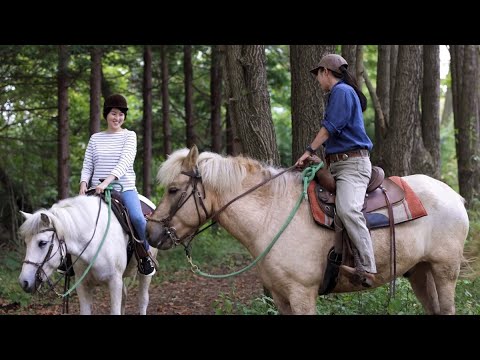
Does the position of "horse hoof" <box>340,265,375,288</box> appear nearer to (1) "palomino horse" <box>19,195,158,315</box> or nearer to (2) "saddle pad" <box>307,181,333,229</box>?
(2) "saddle pad" <box>307,181,333,229</box>

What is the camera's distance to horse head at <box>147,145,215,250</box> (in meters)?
5.85

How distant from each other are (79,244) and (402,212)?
11.7ft

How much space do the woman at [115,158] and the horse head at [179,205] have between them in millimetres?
1849

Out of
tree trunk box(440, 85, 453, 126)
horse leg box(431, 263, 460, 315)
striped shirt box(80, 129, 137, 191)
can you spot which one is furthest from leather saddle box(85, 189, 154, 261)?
tree trunk box(440, 85, 453, 126)

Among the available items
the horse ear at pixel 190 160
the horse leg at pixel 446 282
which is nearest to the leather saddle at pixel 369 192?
the horse leg at pixel 446 282

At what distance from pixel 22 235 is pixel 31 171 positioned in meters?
12.4

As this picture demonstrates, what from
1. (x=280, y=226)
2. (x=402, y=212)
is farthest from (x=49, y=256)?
(x=402, y=212)

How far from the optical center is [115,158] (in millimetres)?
7766

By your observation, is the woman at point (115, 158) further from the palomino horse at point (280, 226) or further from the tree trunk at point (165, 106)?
the tree trunk at point (165, 106)

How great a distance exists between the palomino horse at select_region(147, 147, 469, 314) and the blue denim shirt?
0.53 metres

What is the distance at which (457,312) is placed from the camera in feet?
23.1

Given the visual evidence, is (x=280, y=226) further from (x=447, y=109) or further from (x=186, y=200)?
(x=447, y=109)
